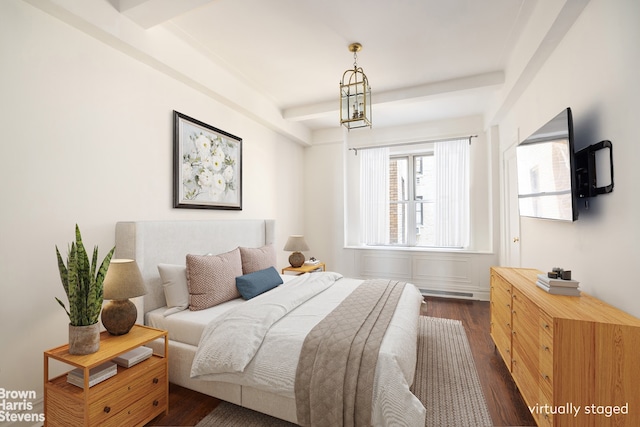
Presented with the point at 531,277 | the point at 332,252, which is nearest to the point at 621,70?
the point at 531,277

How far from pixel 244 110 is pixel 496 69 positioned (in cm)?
282

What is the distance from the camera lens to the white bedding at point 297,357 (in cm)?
143

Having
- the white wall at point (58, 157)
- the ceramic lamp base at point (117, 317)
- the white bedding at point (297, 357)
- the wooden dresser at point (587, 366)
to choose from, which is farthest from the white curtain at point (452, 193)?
the ceramic lamp base at point (117, 317)

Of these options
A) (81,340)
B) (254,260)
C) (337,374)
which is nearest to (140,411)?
(81,340)

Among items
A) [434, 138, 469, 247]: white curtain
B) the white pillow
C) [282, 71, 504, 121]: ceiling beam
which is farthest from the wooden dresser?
[434, 138, 469, 247]: white curtain

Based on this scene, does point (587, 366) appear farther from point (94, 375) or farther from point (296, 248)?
point (296, 248)

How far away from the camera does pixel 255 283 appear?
2.66 metres

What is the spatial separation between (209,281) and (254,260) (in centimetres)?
70

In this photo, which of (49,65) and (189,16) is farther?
(189,16)

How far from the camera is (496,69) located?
3227 millimetres

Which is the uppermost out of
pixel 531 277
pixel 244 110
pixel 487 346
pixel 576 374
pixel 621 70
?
pixel 244 110

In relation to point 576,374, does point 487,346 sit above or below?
below

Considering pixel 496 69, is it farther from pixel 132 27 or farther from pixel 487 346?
pixel 132 27

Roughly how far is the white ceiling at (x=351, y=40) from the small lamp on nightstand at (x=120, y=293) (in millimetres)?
1741
